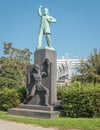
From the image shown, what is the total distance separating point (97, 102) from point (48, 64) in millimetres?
3743

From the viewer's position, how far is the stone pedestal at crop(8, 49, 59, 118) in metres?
14.1

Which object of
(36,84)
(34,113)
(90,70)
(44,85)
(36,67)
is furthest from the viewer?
(90,70)

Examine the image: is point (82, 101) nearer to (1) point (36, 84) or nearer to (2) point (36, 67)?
(1) point (36, 84)

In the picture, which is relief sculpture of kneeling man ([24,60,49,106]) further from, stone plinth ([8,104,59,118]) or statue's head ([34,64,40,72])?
stone plinth ([8,104,59,118])

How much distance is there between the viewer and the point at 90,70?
2931 centimetres

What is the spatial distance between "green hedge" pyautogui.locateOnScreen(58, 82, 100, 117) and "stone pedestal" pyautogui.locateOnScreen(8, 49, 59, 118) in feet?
2.85

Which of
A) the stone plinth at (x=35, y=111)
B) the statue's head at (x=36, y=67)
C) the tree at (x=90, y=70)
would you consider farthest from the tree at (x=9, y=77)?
the stone plinth at (x=35, y=111)

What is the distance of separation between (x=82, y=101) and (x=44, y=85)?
110 inches

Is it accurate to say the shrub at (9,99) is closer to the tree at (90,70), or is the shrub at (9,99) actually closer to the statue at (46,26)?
the statue at (46,26)

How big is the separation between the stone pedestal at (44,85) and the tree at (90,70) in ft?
43.4

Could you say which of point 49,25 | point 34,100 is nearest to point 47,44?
point 49,25

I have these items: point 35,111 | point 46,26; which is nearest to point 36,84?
point 35,111

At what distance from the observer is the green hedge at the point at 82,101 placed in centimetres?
1278

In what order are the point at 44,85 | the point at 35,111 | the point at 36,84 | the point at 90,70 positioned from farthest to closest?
the point at 90,70 → the point at 36,84 → the point at 44,85 → the point at 35,111
